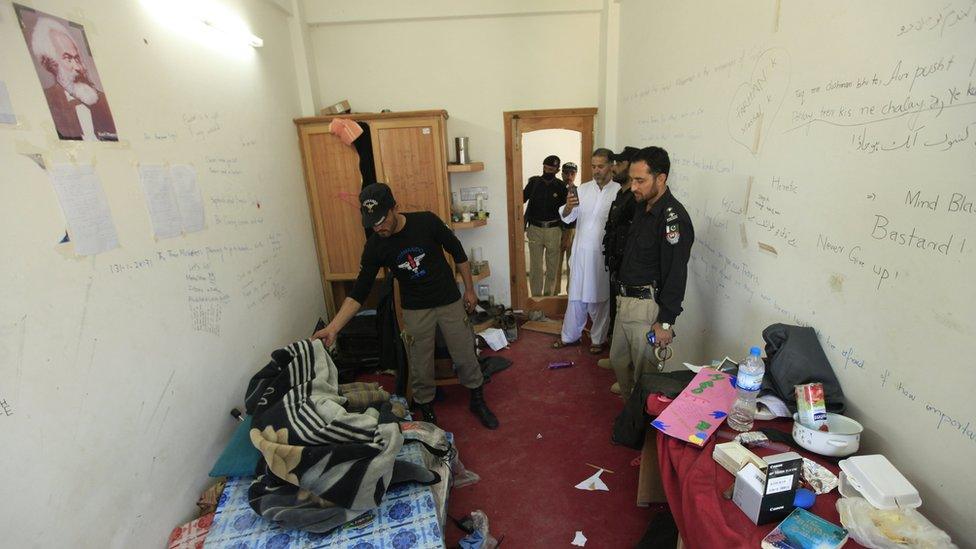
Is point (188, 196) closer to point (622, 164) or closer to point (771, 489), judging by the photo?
point (771, 489)

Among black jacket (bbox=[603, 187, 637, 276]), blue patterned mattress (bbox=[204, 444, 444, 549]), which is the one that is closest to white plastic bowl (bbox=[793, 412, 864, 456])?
blue patterned mattress (bbox=[204, 444, 444, 549])

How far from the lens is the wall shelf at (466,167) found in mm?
3596

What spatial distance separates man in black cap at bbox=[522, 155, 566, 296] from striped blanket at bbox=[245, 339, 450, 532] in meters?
2.76

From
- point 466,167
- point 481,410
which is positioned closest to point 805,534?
point 481,410

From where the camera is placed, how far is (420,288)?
255 centimetres

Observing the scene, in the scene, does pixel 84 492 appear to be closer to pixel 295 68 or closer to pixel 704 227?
pixel 704 227

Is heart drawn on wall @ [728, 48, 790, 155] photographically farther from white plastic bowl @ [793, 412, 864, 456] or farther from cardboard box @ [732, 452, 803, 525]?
cardboard box @ [732, 452, 803, 525]

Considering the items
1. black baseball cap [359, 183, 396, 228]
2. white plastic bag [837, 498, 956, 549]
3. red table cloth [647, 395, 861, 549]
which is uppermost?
black baseball cap [359, 183, 396, 228]

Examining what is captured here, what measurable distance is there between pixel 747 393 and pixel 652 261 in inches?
34.3

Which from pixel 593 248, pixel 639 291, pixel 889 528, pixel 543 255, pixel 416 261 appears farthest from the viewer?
pixel 543 255

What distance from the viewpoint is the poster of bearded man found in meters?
1.34

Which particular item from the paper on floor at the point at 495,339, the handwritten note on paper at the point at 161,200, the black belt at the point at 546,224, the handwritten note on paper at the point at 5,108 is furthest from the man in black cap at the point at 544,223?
the handwritten note on paper at the point at 5,108

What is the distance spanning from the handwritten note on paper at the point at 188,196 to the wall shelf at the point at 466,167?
1935 mm

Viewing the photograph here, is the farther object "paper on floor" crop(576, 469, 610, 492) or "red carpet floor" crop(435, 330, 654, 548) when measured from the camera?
"paper on floor" crop(576, 469, 610, 492)
